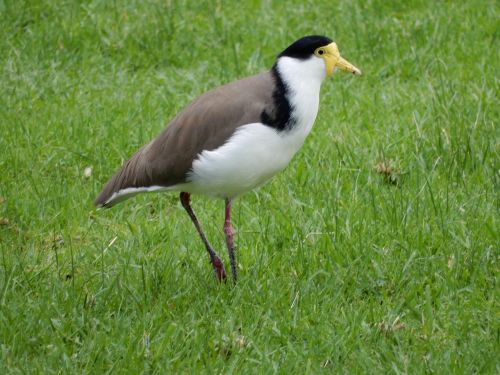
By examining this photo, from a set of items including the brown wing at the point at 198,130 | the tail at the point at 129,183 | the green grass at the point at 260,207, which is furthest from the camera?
the tail at the point at 129,183

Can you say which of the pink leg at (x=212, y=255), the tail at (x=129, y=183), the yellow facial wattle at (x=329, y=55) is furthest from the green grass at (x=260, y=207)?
the yellow facial wattle at (x=329, y=55)

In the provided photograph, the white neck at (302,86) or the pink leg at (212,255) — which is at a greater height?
the white neck at (302,86)

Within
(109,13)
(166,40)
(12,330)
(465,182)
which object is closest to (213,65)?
(166,40)

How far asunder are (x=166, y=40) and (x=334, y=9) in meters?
1.61

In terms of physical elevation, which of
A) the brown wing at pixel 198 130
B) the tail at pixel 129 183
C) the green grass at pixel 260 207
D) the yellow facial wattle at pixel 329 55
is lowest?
the green grass at pixel 260 207

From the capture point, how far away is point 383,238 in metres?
5.88

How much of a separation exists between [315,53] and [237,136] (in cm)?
69

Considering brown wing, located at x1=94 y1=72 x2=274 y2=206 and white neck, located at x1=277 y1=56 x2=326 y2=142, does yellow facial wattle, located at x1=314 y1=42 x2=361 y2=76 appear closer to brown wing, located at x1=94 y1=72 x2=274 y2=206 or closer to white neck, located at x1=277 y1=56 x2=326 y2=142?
white neck, located at x1=277 y1=56 x2=326 y2=142

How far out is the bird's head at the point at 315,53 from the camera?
18.5ft

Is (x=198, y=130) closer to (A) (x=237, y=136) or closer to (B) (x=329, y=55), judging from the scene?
(A) (x=237, y=136)

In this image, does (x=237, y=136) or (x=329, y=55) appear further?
(x=329, y=55)

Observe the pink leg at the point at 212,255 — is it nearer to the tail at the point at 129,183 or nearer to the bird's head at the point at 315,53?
the tail at the point at 129,183

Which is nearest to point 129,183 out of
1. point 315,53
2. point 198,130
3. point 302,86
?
point 198,130

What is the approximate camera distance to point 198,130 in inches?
221
